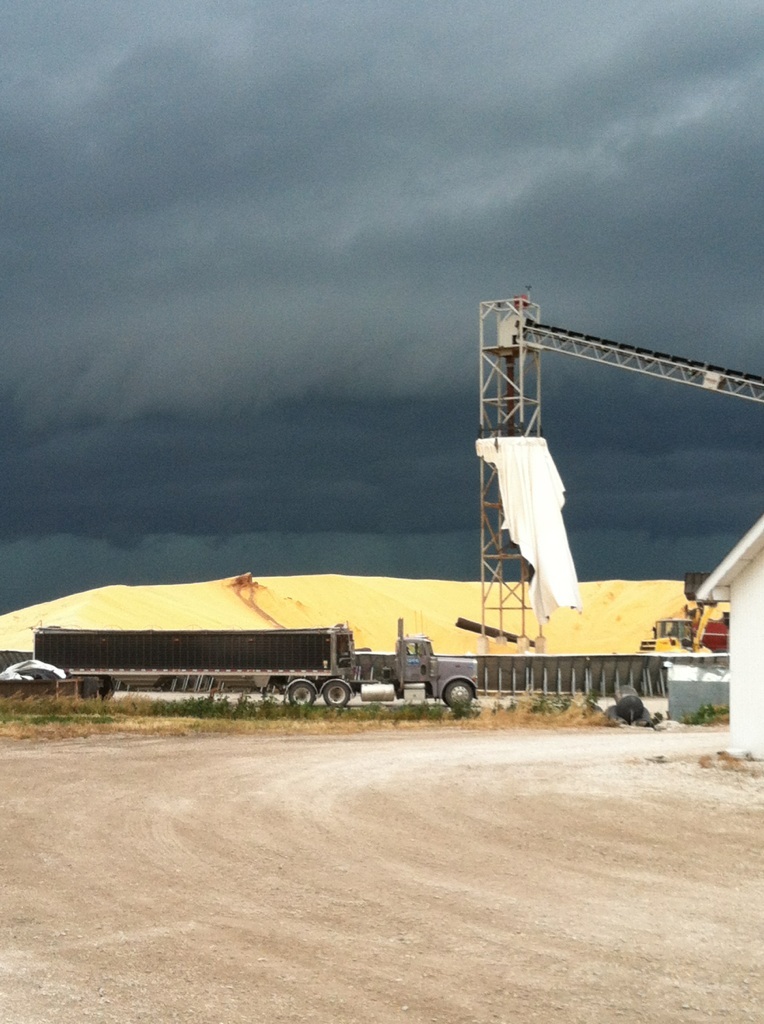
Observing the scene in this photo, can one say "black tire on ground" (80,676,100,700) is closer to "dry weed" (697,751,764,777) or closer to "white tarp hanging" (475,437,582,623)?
"white tarp hanging" (475,437,582,623)

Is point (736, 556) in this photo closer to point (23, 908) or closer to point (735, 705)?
point (735, 705)

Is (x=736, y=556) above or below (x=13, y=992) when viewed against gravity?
above

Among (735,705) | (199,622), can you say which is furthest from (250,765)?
(199,622)

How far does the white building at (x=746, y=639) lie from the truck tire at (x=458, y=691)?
20526 mm

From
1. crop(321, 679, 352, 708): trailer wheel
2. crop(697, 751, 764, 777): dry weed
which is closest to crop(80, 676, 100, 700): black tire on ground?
crop(321, 679, 352, 708): trailer wheel

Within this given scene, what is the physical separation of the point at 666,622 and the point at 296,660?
27.5 metres

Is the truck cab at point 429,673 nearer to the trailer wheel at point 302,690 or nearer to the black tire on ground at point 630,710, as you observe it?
the trailer wheel at point 302,690

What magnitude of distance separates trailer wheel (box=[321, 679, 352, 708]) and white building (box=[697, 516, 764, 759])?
73.0 ft

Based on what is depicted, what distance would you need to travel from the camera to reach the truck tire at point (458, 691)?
42.4 m

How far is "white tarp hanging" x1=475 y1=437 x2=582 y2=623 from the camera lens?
61.6 meters

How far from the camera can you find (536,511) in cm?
6172

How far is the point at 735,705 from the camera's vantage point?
22.1 meters

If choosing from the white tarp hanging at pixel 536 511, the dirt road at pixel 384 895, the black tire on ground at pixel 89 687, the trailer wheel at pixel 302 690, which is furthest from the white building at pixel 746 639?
the white tarp hanging at pixel 536 511

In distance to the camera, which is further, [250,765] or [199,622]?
[199,622]
